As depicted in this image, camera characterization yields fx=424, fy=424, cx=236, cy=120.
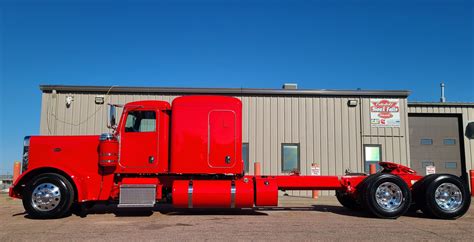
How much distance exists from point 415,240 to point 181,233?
3.99 m

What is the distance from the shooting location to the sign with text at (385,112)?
17.3 meters

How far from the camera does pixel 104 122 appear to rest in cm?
1695

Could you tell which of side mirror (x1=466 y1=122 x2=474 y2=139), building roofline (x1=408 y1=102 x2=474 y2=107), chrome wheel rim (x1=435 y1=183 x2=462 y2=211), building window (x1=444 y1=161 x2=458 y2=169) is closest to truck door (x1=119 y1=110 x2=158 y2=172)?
chrome wheel rim (x1=435 y1=183 x2=462 y2=211)

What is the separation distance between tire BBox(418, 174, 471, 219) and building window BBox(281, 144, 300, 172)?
7326mm

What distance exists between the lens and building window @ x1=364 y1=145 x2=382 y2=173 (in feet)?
56.3

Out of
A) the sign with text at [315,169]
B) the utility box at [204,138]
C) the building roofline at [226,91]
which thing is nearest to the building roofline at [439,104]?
the building roofline at [226,91]

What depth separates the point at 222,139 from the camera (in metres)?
10.1

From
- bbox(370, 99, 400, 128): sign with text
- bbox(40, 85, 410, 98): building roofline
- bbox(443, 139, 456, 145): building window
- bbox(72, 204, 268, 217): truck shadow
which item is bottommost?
bbox(72, 204, 268, 217): truck shadow

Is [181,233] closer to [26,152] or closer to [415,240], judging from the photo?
[415,240]

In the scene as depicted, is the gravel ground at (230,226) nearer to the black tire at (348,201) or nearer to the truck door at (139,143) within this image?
the black tire at (348,201)

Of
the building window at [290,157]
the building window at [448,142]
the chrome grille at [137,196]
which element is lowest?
the chrome grille at [137,196]

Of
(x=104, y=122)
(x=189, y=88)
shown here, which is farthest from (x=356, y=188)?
(x=104, y=122)

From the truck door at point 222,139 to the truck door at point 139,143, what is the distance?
133cm

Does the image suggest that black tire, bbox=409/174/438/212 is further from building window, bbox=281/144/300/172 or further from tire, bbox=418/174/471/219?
building window, bbox=281/144/300/172
